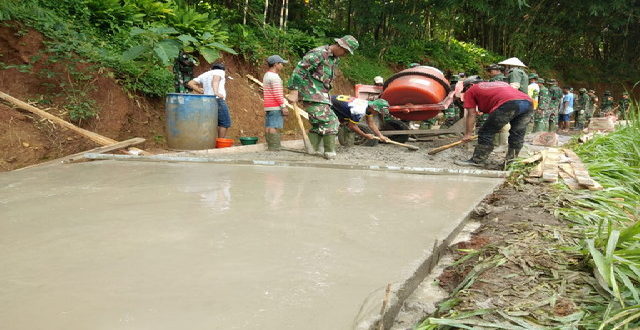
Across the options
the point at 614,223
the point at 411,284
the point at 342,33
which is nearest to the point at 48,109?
the point at 411,284

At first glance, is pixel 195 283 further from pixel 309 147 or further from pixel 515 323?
pixel 309 147

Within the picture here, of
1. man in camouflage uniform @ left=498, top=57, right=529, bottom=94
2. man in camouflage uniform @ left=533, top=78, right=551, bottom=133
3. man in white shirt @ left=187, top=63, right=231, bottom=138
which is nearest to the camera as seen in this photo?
man in white shirt @ left=187, top=63, right=231, bottom=138

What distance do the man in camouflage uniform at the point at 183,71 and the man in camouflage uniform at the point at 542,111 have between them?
8.88 metres

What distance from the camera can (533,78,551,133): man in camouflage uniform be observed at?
12.1 meters

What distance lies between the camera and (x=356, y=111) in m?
6.59

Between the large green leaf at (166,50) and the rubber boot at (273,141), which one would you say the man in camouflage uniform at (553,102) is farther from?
the large green leaf at (166,50)

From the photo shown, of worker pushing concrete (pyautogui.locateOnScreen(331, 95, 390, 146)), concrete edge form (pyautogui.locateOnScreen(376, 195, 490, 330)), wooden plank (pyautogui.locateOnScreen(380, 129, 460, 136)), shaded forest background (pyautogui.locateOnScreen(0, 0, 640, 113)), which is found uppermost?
shaded forest background (pyautogui.locateOnScreen(0, 0, 640, 113))

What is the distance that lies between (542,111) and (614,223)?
10.1 m

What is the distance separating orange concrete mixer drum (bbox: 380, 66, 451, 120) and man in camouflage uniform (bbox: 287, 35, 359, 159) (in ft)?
5.41

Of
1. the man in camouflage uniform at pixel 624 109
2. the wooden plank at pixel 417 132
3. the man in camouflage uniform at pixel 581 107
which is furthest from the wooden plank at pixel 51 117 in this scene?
the man in camouflage uniform at pixel 581 107

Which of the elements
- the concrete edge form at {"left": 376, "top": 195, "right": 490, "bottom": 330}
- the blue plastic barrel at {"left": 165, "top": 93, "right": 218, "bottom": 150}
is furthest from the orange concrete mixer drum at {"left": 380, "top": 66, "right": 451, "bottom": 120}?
the concrete edge form at {"left": 376, "top": 195, "right": 490, "bottom": 330}

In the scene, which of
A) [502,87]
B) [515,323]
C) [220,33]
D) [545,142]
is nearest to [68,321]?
[515,323]

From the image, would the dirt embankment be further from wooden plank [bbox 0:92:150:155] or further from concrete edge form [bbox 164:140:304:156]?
concrete edge form [bbox 164:140:304:156]

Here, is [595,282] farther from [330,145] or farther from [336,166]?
[330,145]
